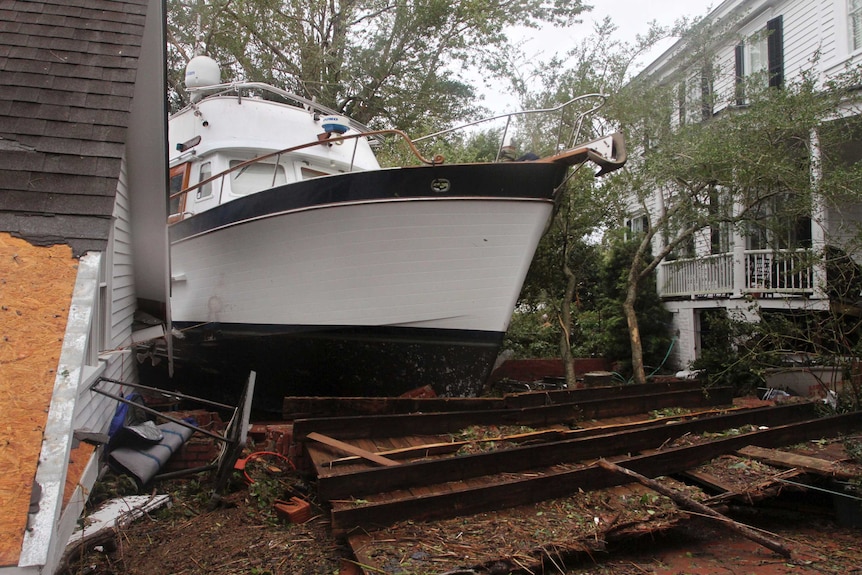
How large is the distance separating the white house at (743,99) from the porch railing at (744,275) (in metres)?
0.02

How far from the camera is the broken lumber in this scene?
13.0 ft

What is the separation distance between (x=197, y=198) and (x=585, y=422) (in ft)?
21.4

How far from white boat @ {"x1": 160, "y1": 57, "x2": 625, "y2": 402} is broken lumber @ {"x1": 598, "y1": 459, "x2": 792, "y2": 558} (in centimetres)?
324

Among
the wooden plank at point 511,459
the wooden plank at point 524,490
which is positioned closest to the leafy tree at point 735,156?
the wooden plank at point 511,459

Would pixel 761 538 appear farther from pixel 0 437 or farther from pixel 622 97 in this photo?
pixel 622 97

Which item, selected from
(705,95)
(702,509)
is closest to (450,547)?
(702,509)

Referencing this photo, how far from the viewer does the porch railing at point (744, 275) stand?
9.99m

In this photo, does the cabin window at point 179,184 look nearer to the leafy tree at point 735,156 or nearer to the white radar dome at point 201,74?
the white radar dome at point 201,74

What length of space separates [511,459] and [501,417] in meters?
1.29

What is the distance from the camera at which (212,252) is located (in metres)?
8.23

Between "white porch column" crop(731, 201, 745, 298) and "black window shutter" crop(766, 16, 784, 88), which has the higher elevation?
"black window shutter" crop(766, 16, 784, 88)

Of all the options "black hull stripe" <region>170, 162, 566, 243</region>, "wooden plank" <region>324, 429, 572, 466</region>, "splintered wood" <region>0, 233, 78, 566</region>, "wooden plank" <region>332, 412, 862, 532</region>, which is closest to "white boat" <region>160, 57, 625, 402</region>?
"black hull stripe" <region>170, 162, 566, 243</region>

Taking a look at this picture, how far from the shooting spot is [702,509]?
4164 mm

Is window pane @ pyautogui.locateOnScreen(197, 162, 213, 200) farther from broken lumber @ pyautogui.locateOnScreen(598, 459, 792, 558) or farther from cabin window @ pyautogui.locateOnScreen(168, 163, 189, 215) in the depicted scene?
broken lumber @ pyautogui.locateOnScreen(598, 459, 792, 558)
